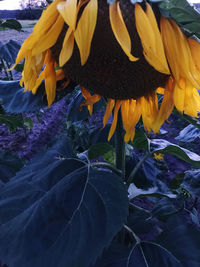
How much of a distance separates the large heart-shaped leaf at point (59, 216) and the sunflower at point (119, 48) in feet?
0.57

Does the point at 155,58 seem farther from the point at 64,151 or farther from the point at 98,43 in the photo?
the point at 64,151

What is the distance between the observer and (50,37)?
464 millimetres

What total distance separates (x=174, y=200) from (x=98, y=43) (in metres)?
0.57

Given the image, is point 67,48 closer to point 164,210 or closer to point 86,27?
point 86,27

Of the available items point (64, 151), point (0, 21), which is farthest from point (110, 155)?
point (0, 21)

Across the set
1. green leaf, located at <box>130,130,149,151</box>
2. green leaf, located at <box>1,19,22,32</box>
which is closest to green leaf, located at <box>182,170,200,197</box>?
green leaf, located at <box>130,130,149,151</box>

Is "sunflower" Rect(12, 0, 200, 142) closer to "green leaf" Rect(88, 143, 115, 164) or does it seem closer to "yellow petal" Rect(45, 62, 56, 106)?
"yellow petal" Rect(45, 62, 56, 106)

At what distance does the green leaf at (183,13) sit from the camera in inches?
15.3

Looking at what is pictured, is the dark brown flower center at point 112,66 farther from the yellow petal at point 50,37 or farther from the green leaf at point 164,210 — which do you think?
the green leaf at point 164,210

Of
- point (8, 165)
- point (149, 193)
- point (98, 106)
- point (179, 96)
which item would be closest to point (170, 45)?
point (179, 96)

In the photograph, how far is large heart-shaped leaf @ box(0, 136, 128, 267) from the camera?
493 millimetres

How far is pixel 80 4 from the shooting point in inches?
16.8

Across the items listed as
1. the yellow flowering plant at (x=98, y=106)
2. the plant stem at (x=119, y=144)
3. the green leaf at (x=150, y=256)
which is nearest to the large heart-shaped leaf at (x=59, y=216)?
the yellow flowering plant at (x=98, y=106)

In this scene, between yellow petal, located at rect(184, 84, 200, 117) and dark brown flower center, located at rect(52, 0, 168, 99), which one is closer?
dark brown flower center, located at rect(52, 0, 168, 99)
